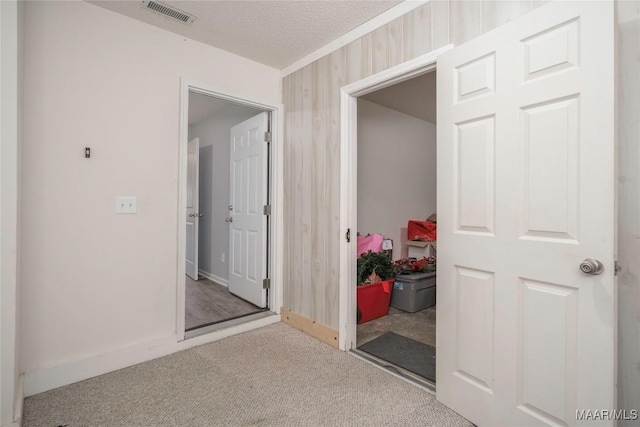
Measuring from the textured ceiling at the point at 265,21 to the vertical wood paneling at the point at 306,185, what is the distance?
0.34 metres

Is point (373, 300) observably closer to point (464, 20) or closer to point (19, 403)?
point (464, 20)

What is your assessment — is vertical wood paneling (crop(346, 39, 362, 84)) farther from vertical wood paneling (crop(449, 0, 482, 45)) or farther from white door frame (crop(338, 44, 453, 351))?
vertical wood paneling (crop(449, 0, 482, 45))

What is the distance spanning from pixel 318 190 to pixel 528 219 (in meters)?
1.61

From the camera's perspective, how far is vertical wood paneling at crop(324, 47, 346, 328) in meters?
2.48

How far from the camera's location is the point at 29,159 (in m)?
1.85

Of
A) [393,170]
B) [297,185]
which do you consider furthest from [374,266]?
[393,170]

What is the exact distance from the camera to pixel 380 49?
2172 mm

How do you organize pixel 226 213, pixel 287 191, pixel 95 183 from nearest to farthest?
pixel 95 183
pixel 287 191
pixel 226 213

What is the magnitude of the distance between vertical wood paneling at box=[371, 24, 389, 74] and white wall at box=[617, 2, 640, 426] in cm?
119

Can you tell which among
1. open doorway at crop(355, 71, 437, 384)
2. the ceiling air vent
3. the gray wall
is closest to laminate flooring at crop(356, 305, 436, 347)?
open doorway at crop(355, 71, 437, 384)

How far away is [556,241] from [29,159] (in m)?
2.82

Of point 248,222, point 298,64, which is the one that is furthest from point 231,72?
point 248,222


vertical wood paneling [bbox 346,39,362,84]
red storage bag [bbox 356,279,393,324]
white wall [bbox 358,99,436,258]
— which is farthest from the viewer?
white wall [bbox 358,99,436,258]

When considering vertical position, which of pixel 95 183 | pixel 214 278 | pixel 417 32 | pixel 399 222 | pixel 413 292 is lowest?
pixel 214 278
